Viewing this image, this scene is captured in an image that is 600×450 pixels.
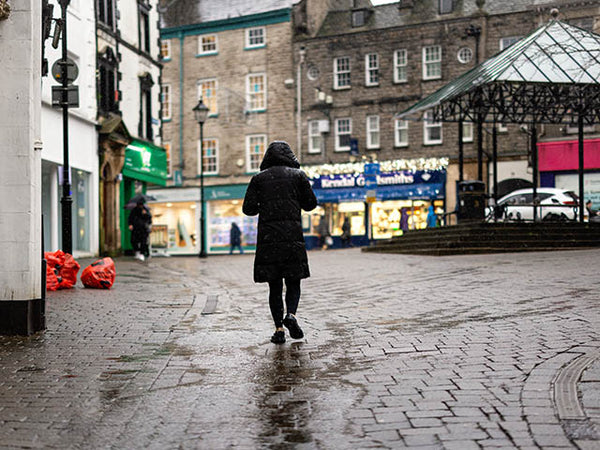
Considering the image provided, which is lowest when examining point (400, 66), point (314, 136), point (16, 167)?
point (16, 167)

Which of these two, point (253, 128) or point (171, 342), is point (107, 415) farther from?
point (253, 128)

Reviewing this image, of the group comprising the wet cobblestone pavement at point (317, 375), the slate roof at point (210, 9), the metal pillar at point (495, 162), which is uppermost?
the slate roof at point (210, 9)

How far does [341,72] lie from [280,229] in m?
36.2

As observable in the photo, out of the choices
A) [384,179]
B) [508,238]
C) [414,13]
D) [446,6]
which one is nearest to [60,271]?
[508,238]

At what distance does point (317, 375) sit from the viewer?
20.1 ft

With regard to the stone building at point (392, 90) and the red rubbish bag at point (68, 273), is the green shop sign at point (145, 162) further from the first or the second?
the red rubbish bag at point (68, 273)

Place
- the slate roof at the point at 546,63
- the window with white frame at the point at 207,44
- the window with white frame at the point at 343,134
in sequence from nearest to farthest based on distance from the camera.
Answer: the slate roof at the point at 546,63
the window with white frame at the point at 343,134
the window with white frame at the point at 207,44

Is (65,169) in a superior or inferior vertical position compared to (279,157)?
superior

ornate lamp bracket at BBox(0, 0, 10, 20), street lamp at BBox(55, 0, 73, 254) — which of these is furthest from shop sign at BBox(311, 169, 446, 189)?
ornate lamp bracket at BBox(0, 0, 10, 20)

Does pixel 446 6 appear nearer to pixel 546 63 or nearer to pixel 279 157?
pixel 546 63

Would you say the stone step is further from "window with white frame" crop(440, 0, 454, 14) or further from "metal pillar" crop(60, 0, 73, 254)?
"window with white frame" crop(440, 0, 454, 14)

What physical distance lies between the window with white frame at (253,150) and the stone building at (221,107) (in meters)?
0.05

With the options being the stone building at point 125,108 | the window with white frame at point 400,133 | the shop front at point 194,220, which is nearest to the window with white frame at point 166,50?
the shop front at point 194,220

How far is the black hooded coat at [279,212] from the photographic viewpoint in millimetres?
7711
